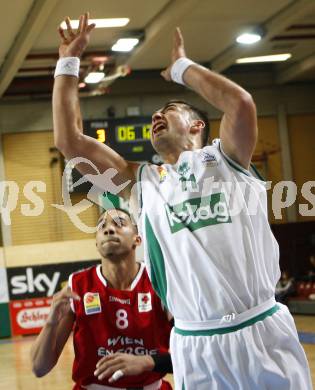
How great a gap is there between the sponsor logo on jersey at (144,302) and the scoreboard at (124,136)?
27.1 ft

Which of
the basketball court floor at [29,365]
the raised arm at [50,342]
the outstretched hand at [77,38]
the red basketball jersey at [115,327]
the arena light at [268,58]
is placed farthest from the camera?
the arena light at [268,58]

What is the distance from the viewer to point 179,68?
3.20m

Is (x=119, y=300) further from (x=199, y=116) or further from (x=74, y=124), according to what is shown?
(x=74, y=124)

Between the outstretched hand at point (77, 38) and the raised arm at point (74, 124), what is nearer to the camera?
the raised arm at point (74, 124)

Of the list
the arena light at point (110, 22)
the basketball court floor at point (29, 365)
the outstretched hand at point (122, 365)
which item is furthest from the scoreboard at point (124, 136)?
the outstretched hand at point (122, 365)

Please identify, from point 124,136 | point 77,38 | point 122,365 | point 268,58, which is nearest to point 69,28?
point 77,38

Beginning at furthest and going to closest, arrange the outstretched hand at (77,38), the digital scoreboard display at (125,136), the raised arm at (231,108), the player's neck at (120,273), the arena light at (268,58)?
the arena light at (268,58) < the digital scoreboard display at (125,136) < the player's neck at (120,273) < the outstretched hand at (77,38) < the raised arm at (231,108)

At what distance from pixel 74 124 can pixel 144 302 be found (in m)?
1.35

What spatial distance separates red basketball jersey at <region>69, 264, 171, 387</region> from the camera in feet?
13.4

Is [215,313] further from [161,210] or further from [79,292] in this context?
[79,292]

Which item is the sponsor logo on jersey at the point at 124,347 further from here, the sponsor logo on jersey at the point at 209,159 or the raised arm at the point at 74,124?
the sponsor logo on jersey at the point at 209,159

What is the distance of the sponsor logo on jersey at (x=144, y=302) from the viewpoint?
4.22 metres

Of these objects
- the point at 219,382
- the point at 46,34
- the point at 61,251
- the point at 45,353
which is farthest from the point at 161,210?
the point at 61,251

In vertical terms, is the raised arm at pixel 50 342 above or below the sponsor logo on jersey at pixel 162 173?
below
